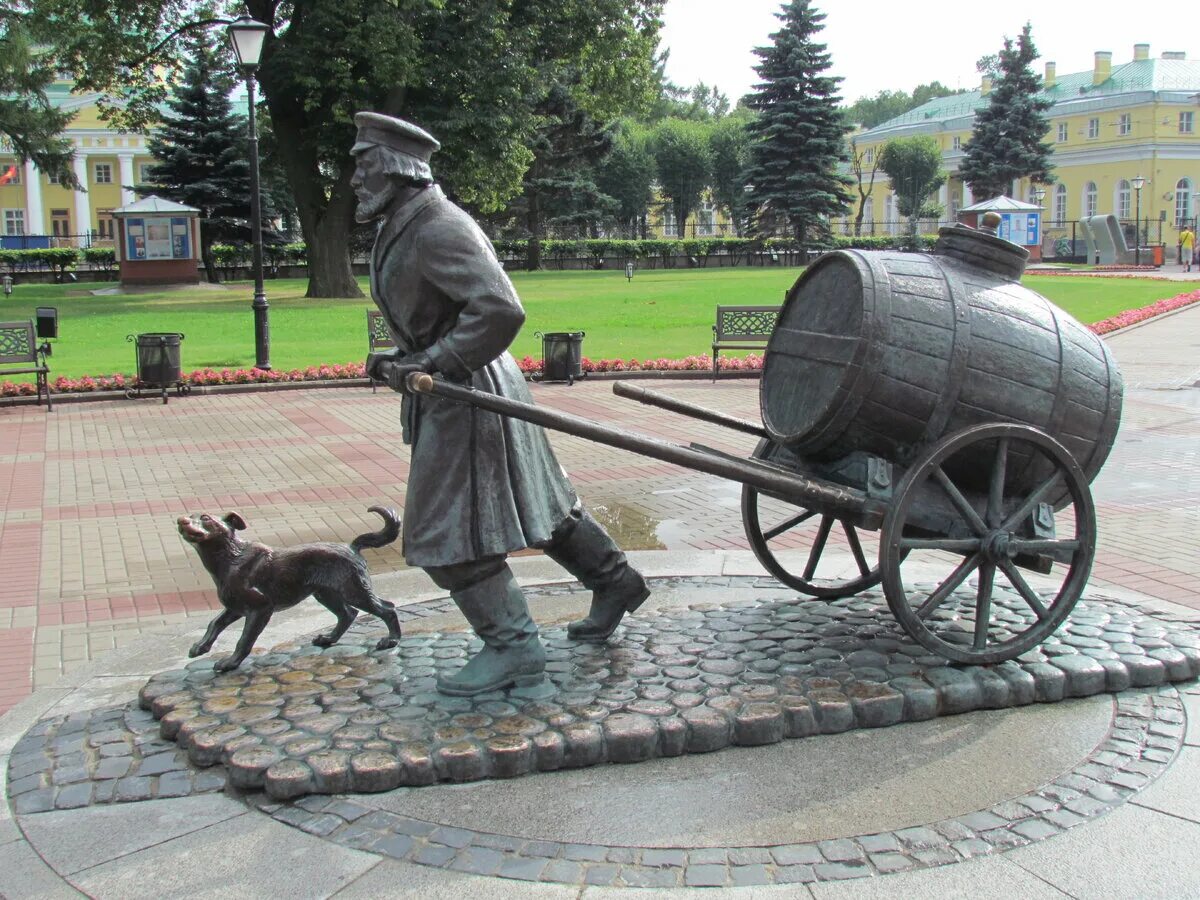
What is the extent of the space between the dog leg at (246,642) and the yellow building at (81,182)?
71.9 meters

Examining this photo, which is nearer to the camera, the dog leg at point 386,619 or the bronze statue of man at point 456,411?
the bronze statue of man at point 456,411

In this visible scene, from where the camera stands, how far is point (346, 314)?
2678cm

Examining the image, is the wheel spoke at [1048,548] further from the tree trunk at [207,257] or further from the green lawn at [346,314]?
the tree trunk at [207,257]

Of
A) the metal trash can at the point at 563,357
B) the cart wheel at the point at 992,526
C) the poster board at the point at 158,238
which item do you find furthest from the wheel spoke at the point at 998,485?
the poster board at the point at 158,238

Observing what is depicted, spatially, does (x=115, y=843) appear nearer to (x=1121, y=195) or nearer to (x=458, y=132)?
(x=458, y=132)

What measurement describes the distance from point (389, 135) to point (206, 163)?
42600mm

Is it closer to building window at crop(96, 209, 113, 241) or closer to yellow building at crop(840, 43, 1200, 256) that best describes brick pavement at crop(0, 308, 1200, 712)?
building window at crop(96, 209, 113, 241)

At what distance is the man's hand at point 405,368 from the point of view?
3.96 m

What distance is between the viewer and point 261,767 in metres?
3.68

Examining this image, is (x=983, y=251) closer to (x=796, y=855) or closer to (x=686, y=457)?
(x=686, y=457)

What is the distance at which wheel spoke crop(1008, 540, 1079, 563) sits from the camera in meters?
4.46

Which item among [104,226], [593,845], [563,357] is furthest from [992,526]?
[104,226]

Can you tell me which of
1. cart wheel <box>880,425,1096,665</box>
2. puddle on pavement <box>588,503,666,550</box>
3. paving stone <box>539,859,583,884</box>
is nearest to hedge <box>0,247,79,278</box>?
puddle on pavement <box>588,503,666,550</box>

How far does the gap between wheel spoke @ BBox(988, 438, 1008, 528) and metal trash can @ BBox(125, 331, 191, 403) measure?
12.5 metres
